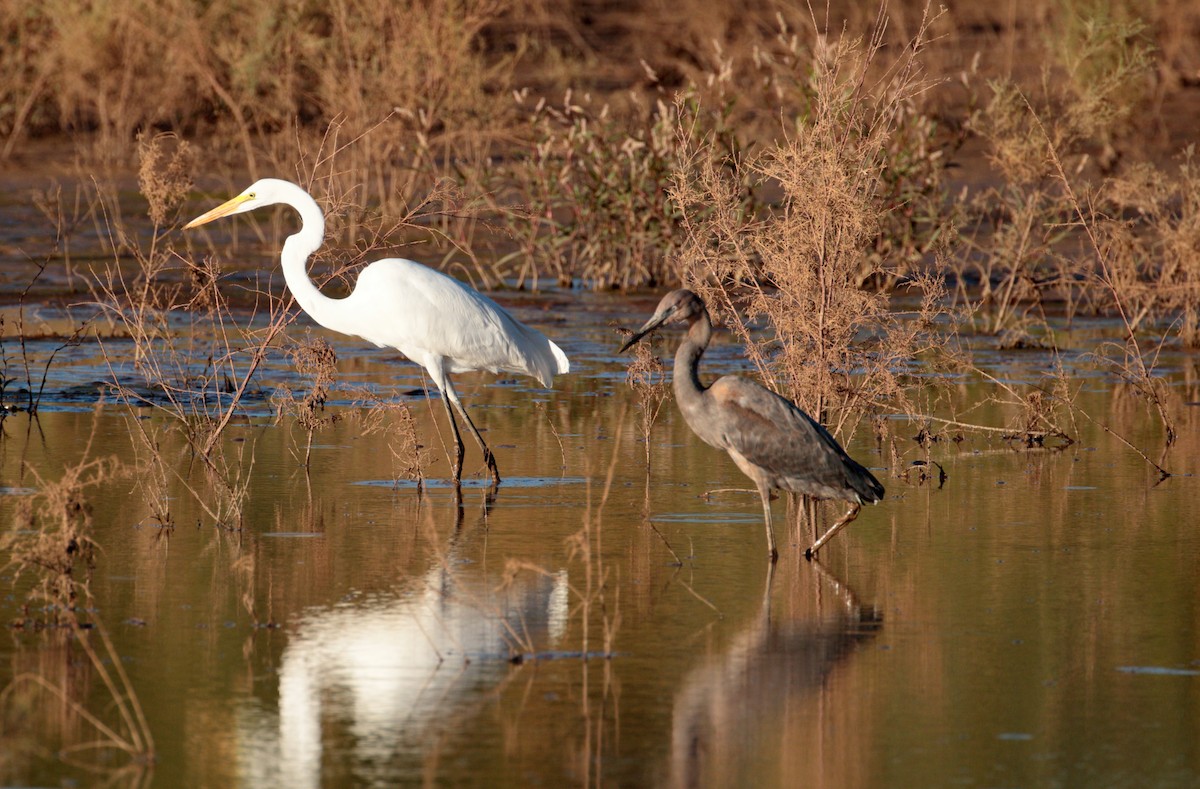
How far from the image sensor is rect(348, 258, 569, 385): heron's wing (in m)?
9.30

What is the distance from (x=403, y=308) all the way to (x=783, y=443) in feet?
9.54

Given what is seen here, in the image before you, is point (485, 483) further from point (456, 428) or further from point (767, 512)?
point (767, 512)

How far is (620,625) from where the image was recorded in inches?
243

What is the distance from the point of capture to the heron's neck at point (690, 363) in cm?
720

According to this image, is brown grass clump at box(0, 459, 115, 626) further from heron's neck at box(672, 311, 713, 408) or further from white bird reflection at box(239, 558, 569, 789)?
heron's neck at box(672, 311, 713, 408)

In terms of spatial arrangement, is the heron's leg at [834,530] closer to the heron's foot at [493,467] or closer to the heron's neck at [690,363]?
the heron's neck at [690,363]

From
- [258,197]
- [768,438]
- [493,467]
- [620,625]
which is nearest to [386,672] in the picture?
[620,625]

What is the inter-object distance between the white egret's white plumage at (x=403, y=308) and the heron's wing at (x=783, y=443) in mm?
2242

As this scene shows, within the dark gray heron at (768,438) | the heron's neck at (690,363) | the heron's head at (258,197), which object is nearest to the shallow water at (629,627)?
the dark gray heron at (768,438)

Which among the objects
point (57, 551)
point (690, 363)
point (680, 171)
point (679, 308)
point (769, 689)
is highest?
point (680, 171)

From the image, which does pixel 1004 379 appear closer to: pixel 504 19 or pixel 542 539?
pixel 542 539

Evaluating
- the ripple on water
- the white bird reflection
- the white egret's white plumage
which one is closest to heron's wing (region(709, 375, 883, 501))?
the white bird reflection

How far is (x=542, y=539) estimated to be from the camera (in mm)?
7539

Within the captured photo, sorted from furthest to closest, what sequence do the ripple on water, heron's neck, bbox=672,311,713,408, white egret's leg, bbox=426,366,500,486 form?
white egret's leg, bbox=426,366,500,486
the ripple on water
heron's neck, bbox=672,311,713,408
